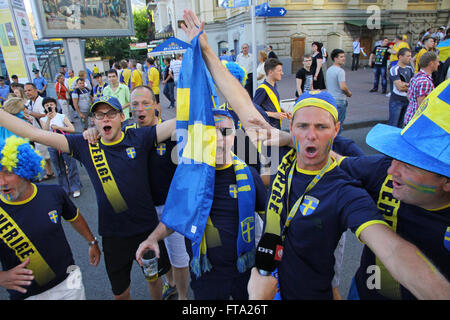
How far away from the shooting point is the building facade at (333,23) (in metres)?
20.2

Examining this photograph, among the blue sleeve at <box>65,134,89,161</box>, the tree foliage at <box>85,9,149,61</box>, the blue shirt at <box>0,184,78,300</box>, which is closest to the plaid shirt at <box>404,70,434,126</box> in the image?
the blue sleeve at <box>65,134,89,161</box>

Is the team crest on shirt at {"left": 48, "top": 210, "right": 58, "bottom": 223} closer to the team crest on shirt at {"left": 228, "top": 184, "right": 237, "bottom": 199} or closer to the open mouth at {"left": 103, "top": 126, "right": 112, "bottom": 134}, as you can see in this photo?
the open mouth at {"left": 103, "top": 126, "right": 112, "bottom": 134}

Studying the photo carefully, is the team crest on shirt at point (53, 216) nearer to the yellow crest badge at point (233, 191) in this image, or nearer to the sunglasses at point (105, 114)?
the sunglasses at point (105, 114)

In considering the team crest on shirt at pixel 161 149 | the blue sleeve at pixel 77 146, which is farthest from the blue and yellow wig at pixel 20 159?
the team crest on shirt at pixel 161 149

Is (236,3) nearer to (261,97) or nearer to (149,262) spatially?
(261,97)

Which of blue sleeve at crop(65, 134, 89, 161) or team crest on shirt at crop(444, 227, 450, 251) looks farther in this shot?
blue sleeve at crop(65, 134, 89, 161)

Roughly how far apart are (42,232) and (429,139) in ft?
7.63

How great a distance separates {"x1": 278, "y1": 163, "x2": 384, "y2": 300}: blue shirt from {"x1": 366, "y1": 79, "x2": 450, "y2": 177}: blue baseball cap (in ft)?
0.86

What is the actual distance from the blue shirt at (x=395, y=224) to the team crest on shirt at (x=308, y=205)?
1.10ft

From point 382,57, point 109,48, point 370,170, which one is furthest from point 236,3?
point 109,48

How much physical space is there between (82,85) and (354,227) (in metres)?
9.60

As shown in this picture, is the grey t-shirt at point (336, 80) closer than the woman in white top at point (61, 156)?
No

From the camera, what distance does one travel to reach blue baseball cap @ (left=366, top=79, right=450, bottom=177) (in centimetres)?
109

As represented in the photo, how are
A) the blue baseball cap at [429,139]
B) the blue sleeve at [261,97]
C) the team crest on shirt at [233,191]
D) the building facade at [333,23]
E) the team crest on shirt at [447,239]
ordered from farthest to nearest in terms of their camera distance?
the building facade at [333,23]
the blue sleeve at [261,97]
the team crest on shirt at [233,191]
the team crest on shirt at [447,239]
the blue baseball cap at [429,139]
